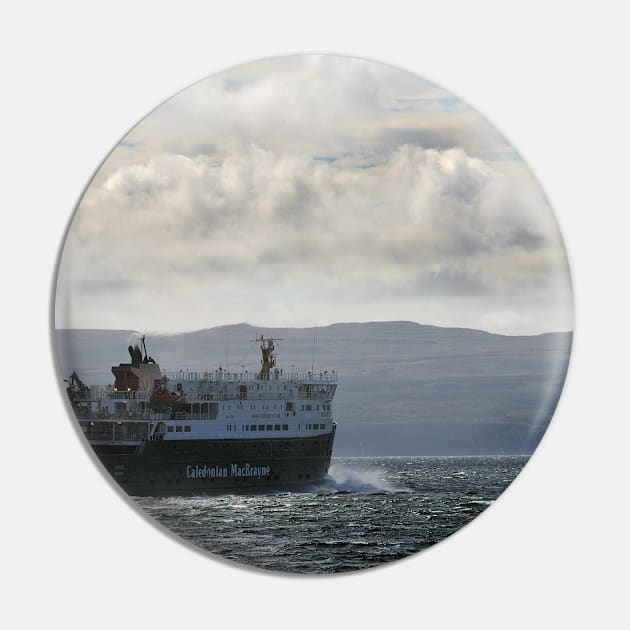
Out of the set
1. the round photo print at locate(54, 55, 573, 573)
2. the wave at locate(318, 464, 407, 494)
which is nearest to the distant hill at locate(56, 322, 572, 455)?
the round photo print at locate(54, 55, 573, 573)

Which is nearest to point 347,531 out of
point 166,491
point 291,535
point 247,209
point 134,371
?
point 291,535

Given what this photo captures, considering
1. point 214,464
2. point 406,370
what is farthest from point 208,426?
point 406,370

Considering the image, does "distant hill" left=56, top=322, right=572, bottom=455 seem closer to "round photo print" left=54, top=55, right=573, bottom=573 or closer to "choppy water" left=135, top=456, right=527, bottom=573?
"round photo print" left=54, top=55, right=573, bottom=573

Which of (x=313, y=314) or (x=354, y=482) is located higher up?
(x=313, y=314)

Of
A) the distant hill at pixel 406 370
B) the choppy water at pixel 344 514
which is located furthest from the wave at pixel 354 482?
the distant hill at pixel 406 370

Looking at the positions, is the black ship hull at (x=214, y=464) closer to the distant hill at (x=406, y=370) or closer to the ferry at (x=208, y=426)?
the ferry at (x=208, y=426)

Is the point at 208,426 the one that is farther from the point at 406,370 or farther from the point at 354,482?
the point at 406,370

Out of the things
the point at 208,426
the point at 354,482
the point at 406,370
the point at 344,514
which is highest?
the point at 406,370
